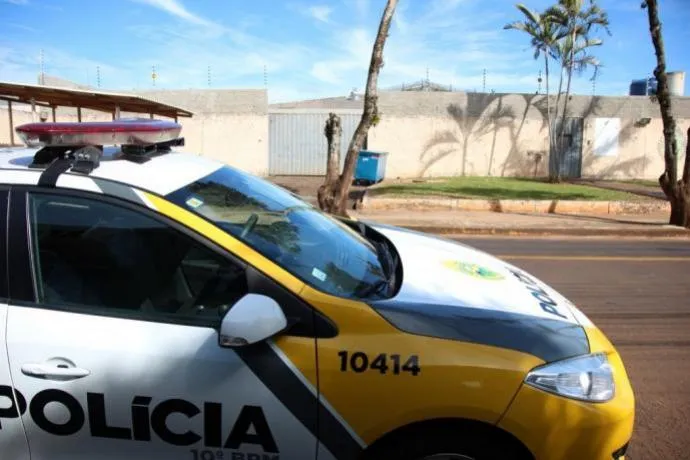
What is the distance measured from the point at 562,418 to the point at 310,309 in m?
0.97

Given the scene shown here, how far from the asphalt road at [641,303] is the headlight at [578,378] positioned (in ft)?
3.75

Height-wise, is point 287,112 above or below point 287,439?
above

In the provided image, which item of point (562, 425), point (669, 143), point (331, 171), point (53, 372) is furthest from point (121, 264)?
point (669, 143)

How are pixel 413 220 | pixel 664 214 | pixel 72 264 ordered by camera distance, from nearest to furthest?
pixel 72 264 → pixel 413 220 → pixel 664 214

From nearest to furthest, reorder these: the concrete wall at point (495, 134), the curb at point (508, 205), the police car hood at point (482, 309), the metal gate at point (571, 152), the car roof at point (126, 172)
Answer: the police car hood at point (482, 309), the car roof at point (126, 172), the curb at point (508, 205), the concrete wall at point (495, 134), the metal gate at point (571, 152)

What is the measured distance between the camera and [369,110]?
38.2ft

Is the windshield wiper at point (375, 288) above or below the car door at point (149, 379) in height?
above

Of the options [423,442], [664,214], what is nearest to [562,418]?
[423,442]

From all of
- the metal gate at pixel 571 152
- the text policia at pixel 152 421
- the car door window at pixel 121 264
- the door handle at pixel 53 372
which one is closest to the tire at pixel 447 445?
the text policia at pixel 152 421

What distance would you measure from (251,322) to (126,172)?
849 mm

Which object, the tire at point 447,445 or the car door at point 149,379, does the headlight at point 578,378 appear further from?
the car door at point 149,379

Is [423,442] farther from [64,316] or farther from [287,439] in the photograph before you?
[64,316]

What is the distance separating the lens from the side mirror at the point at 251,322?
1.96m

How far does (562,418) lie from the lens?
2.04m
